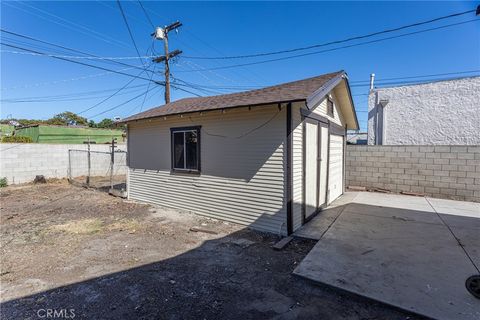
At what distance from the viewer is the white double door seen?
221 inches

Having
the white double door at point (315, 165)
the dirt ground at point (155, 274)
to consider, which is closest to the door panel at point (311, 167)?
the white double door at point (315, 165)

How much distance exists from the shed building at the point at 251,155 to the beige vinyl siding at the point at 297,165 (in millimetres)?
20

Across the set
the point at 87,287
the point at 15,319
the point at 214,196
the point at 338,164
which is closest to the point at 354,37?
the point at 338,164

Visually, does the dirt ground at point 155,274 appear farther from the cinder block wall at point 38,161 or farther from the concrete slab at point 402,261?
the cinder block wall at point 38,161

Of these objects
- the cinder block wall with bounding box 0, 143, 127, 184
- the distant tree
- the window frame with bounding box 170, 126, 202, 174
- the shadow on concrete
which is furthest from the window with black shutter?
the distant tree

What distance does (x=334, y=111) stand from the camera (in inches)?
309

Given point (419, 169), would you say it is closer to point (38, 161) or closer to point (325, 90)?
point (325, 90)

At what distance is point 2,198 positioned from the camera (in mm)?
8500

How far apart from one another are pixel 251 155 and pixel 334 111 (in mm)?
4002

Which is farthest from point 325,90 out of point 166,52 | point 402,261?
point 166,52

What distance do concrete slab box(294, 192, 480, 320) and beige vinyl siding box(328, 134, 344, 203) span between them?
5.62ft

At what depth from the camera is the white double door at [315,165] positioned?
5.61 meters

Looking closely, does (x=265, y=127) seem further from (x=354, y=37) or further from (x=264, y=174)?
(x=354, y=37)

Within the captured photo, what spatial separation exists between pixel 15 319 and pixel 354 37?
10424mm
